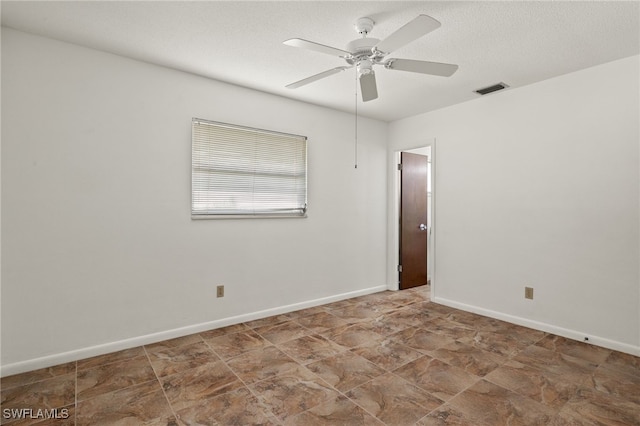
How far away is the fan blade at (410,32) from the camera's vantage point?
5.53ft

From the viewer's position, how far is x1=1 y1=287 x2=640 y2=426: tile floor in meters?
1.93

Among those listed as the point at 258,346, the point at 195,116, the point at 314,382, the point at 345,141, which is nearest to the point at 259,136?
the point at 195,116

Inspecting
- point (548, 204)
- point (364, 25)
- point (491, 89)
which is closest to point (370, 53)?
point (364, 25)

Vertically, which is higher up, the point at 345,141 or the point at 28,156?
the point at 345,141

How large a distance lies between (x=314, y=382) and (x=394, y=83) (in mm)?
2748

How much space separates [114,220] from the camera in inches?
108

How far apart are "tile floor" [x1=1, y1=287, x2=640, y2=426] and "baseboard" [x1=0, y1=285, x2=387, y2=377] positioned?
6 centimetres

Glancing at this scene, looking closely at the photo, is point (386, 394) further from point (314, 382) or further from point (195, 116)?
point (195, 116)

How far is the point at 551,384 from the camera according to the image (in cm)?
226

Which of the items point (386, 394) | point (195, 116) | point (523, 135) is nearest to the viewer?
point (386, 394)

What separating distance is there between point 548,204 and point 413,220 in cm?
195

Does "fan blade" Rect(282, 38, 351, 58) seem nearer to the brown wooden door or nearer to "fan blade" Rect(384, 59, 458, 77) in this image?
"fan blade" Rect(384, 59, 458, 77)

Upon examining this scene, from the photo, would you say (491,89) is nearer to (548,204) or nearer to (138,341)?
(548,204)

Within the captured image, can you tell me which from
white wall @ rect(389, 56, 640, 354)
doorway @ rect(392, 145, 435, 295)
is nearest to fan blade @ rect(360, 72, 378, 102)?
white wall @ rect(389, 56, 640, 354)
